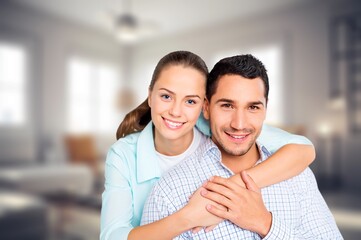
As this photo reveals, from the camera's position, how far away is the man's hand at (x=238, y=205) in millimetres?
402

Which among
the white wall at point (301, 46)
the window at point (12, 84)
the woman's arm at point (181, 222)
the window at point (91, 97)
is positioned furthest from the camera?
the white wall at point (301, 46)

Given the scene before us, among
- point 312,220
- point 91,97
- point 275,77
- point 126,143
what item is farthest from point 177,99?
point 275,77

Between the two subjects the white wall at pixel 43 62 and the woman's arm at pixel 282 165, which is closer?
the woman's arm at pixel 282 165

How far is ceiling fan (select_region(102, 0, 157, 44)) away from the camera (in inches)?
59.0

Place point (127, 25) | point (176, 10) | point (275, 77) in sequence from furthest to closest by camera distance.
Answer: point (275, 77), point (176, 10), point (127, 25)

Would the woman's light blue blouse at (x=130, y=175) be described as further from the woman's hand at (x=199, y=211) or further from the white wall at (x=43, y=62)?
the white wall at (x=43, y=62)

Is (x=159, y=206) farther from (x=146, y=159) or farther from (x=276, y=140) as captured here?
(x=276, y=140)

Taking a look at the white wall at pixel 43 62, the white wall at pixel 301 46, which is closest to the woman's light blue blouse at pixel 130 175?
the white wall at pixel 43 62

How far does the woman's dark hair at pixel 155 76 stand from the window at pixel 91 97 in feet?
2.02

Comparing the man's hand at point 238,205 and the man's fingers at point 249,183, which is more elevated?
the man's fingers at point 249,183

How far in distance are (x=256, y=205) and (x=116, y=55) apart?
3.35ft

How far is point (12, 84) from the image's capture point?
1125mm

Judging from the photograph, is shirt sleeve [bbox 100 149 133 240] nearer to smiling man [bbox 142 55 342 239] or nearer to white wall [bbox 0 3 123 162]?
smiling man [bbox 142 55 342 239]

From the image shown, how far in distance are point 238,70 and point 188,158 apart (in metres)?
0.14
